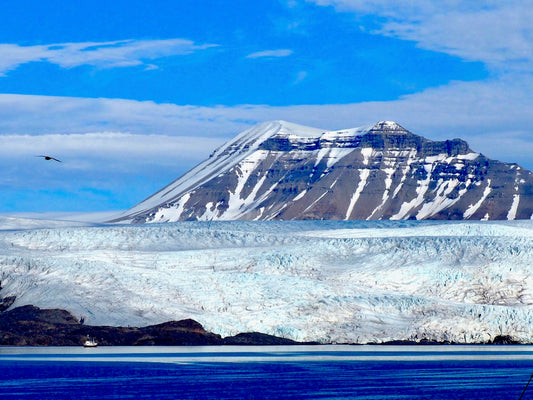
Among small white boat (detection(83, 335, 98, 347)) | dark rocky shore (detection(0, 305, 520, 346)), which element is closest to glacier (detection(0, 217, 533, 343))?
dark rocky shore (detection(0, 305, 520, 346))

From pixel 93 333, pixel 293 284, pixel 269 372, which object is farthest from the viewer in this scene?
pixel 293 284

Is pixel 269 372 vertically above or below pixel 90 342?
above

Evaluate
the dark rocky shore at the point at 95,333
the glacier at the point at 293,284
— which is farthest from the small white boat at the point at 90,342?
the glacier at the point at 293,284

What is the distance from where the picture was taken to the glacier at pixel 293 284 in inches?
2296

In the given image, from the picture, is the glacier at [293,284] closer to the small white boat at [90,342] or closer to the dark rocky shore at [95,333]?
the dark rocky shore at [95,333]

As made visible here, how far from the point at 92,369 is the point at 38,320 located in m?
12.6

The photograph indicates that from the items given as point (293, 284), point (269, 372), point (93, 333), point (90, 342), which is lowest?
point (90, 342)

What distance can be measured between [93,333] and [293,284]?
13.3 metres

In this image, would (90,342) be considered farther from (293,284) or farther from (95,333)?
(293,284)

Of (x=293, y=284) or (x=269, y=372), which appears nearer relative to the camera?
(x=269, y=372)

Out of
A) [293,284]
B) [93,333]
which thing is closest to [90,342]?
[93,333]

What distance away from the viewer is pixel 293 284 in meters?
62.6

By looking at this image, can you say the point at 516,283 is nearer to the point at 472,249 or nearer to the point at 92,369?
the point at 472,249

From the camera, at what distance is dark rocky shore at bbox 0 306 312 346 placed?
2200 inches
